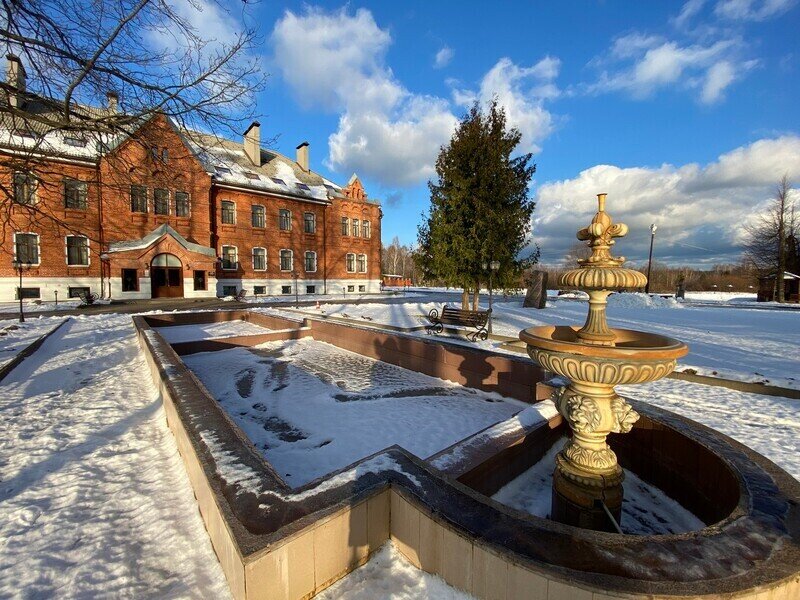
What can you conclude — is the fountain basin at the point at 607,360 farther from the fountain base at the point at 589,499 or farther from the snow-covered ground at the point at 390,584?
the snow-covered ground at the point at 390,584

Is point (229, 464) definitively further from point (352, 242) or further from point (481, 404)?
point (352, 242)

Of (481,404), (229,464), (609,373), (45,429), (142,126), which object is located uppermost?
(142,126)

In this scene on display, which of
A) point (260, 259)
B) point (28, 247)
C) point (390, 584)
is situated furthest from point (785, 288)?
point (28, 247)

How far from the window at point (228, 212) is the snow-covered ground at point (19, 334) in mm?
15067

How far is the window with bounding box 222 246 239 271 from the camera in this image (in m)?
28.2

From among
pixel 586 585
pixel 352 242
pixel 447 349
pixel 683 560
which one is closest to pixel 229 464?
pixel 586 585

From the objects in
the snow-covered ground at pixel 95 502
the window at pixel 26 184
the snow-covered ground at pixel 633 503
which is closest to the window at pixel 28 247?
the window at pixel 26 184

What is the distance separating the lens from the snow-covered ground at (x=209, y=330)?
12438 mm

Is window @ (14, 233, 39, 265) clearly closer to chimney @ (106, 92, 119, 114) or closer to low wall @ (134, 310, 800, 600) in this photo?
chimney @ (106, 92, 119, 114)

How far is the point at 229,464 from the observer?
120 inches

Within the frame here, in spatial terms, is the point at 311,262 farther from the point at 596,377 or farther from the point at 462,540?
the point at 462,540

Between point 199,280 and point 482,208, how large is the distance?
2144 cm

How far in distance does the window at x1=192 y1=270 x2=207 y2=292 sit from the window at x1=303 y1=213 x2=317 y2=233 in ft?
33.7

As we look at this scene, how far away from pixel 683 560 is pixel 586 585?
0.71 meters
